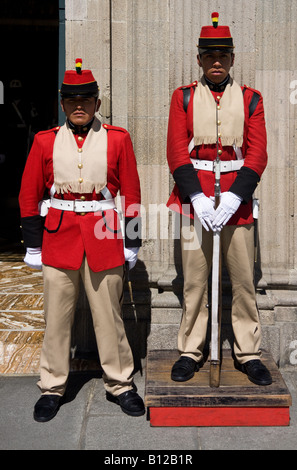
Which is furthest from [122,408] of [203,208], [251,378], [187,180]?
[187,180]

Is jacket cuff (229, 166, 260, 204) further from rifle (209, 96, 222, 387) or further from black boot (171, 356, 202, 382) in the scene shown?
black boot (171, 356, 202, 382)

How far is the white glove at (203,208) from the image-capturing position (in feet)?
14.2

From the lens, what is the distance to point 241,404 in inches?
165

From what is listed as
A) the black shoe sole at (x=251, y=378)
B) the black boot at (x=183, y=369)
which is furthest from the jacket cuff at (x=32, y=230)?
the black shoe sole at (x=251, y=378)

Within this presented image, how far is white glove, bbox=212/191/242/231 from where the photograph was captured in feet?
14.1

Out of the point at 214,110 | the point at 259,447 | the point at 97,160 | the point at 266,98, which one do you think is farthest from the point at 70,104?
the point at 259,447

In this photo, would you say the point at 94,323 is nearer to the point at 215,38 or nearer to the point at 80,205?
the point at 80,205

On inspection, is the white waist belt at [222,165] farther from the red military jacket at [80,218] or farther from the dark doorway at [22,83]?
the dark doorway at [22,83]

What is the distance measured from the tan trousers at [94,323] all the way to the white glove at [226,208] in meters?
0.63

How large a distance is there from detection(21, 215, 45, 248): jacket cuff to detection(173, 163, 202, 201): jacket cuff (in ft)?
2.75

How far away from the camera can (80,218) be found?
14.1ft

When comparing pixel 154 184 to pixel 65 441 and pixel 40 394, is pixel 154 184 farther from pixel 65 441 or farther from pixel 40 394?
pixel 65 441

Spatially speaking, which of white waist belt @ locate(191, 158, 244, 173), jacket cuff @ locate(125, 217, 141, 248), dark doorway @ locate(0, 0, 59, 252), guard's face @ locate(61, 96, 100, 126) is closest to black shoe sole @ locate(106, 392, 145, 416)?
jacket cuff @ locate(125, 217, 141, 248)

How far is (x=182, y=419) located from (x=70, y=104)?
1.86 m
